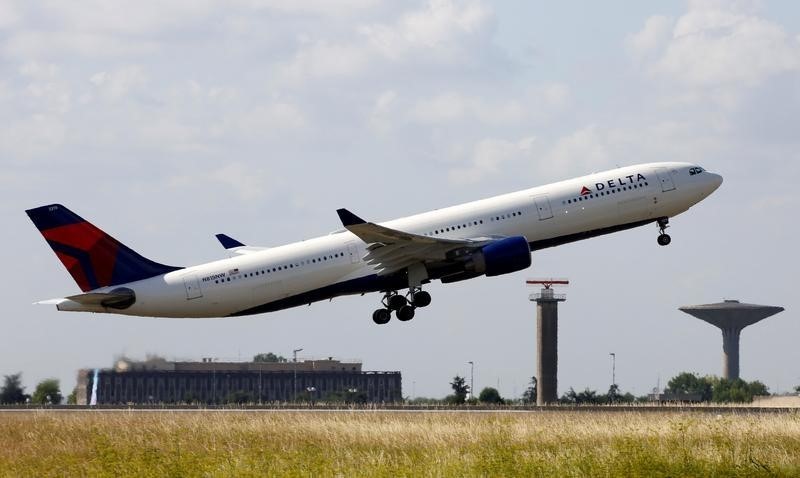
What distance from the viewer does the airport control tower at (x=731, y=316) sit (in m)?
168

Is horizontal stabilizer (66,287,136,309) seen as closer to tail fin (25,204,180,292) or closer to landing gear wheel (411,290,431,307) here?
tail fin (25,204,180,292)

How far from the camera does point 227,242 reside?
7031cm

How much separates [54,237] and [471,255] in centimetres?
2032

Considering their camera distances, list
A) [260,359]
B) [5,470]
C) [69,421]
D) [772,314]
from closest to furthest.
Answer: [5,470] < [69,421] < [772,314] < [260,359]

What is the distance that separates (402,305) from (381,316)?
127 centimetres

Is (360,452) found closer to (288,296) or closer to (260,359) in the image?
(288,296)

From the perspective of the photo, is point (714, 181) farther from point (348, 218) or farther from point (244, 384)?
point (244, 384)

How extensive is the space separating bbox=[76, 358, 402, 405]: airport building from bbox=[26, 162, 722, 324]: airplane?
3756 centimetres

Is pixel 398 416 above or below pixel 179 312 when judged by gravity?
below

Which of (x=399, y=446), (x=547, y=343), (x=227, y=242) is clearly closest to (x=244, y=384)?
(x=547, y=343)

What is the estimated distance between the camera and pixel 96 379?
99.4 metres

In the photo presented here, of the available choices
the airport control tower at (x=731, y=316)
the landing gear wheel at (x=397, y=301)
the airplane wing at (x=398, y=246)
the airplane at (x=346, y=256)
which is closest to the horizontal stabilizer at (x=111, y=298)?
the airplane at (x=346, y=256)

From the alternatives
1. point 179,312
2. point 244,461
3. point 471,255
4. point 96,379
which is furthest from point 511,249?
Answer: point 96,379

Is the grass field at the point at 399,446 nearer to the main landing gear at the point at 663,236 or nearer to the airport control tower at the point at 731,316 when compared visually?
the main landing gear at the point at 663,236
